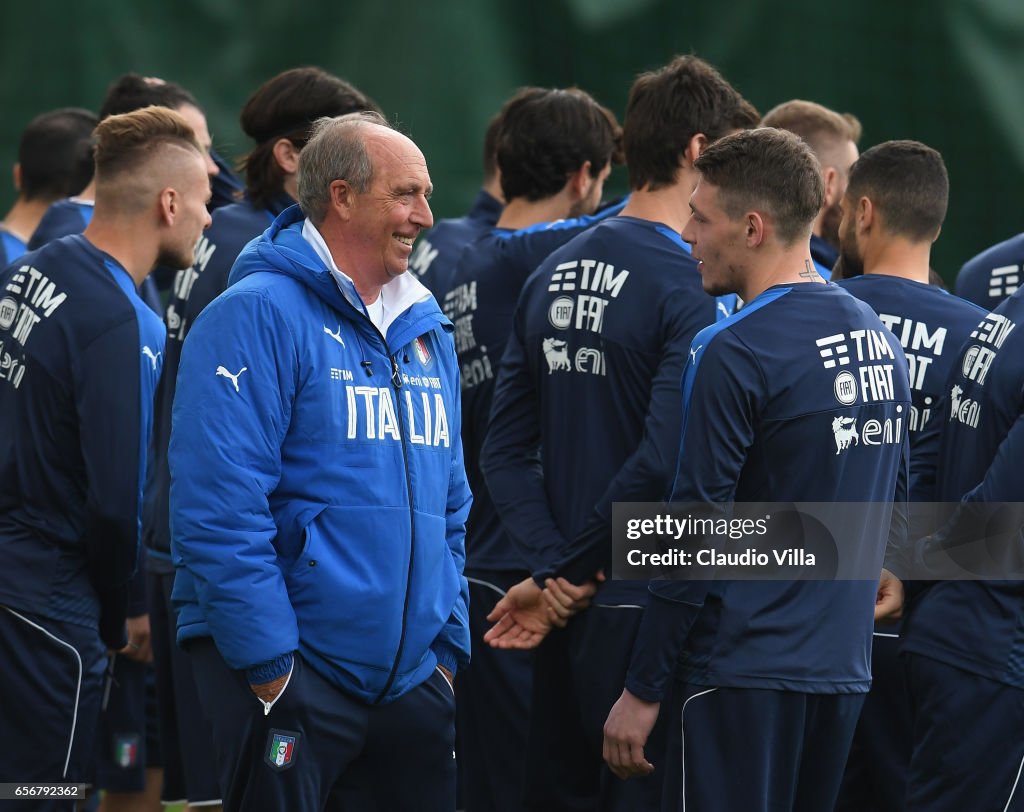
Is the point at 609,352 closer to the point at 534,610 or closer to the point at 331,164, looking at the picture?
the point at 534,610

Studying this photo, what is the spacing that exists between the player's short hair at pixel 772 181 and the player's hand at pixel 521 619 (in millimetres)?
1104

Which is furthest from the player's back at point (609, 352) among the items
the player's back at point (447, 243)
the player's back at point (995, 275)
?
the player's back at point (995, 275)

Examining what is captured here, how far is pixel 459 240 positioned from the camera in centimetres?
539

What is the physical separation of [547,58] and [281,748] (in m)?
4.78

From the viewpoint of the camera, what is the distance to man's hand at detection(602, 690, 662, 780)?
299cm

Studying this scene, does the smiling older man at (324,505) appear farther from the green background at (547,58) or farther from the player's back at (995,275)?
the green background at (547,58)

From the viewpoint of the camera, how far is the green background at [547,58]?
6.70m

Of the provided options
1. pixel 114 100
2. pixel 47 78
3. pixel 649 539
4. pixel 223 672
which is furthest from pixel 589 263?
pixel 47 78

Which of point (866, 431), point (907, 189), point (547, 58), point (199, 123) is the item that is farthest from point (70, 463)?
point (547, 58)

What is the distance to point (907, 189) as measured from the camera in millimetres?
3984

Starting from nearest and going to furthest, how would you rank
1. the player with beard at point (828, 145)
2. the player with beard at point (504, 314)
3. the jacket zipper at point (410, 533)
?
the jacket zipper at point (410, 533) → the player with beard at point (504, 314) → the player with beard at point (828, 145)

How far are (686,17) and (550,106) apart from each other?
2.50 metres

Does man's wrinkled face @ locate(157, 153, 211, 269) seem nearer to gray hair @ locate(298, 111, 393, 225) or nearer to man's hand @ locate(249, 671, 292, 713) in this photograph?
gray hair @ locate(298, 111, 393, 225)

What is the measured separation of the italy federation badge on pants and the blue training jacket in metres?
0.14
